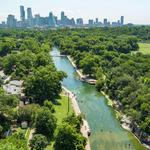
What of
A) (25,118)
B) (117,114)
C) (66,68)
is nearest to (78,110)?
(117,114)

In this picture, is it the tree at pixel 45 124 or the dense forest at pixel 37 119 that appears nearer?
the dense forest at pixel 37 119

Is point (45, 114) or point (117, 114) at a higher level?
point (45, 114)

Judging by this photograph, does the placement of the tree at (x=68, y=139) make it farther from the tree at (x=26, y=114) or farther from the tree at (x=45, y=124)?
the tree at (x=26, y=114)

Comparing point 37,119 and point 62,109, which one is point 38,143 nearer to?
point 37,119

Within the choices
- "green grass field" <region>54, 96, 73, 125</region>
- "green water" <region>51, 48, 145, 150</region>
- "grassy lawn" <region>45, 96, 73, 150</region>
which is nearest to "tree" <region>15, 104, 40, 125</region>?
"grassy lawn" <region>45, 96, 73, 150</region>

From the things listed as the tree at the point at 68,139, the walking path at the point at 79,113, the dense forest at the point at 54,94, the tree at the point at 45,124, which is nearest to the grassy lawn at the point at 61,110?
the walking path at the point at 79,113

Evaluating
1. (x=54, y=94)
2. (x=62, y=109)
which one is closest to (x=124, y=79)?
(x=54, y=94)

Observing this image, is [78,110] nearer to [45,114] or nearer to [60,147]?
[45,114]

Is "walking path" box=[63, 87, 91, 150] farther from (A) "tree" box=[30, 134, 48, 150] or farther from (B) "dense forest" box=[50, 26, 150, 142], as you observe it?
(B) "dense forest" box=[50, 26, 150, 142]
